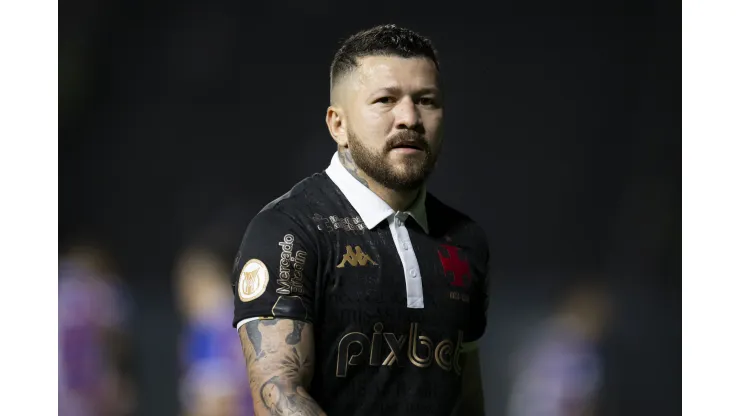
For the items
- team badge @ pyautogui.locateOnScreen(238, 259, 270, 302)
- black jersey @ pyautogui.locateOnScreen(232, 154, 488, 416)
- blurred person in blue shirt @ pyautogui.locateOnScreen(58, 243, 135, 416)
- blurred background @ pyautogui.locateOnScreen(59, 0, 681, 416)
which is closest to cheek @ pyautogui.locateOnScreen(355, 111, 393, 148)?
black jersey @ pyautogui.locateOnScreen(232, 154, 488, 416)

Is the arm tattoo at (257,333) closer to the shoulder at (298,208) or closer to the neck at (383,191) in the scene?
the shoulder at (298,208)

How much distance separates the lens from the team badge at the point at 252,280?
1.82 m

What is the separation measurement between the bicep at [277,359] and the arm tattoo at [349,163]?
36 cm

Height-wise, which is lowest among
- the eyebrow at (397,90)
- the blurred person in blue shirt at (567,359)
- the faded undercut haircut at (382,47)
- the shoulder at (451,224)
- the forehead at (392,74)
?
the blurred person in blue shirt at (567,359)

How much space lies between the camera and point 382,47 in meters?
2.00

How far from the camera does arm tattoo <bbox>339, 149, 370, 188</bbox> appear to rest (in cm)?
204

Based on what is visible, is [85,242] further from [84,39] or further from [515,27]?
[515,27]

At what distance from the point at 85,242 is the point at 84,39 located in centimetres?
70

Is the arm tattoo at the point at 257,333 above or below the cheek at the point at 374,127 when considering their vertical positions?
below

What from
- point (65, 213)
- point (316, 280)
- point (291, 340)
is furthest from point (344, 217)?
point (65, 213)

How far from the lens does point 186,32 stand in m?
3.65

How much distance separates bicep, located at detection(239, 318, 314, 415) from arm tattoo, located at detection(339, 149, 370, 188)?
36 centimetres

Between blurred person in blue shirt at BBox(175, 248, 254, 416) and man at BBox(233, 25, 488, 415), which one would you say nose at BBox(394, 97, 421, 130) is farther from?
blurred person in blue shirt at BBox(175, 248, 254, 416)

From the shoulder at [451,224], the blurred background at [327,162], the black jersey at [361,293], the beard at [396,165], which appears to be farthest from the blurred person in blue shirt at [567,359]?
the beard at [396,165]
